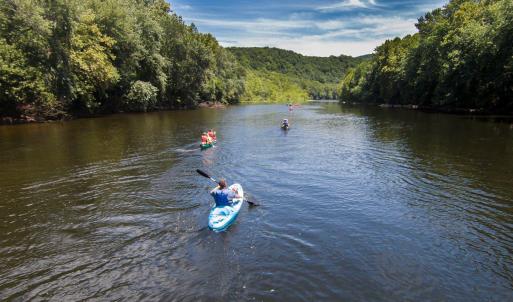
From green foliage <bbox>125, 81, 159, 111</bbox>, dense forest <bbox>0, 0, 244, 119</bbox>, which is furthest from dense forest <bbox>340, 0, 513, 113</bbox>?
dense forest <bbox>0, 0, 244, 119</bbox>

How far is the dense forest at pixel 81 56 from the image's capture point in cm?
3966

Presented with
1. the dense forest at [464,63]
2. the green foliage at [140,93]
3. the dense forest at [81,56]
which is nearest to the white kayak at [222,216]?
the dense forest at [81,56]

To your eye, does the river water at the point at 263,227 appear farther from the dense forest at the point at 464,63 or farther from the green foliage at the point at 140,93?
the green foliage at the point at 140,93

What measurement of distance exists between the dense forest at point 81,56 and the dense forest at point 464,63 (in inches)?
1816

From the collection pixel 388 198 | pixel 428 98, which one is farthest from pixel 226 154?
pixel 428 98

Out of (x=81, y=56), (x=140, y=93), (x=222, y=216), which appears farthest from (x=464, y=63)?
(x=222, y=216)

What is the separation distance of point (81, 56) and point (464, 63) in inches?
2049

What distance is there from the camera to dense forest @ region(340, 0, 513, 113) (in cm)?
4619

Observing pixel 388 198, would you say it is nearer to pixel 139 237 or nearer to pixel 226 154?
pixel 139 237

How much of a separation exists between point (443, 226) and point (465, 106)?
54.2 metres

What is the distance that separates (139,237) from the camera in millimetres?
12547

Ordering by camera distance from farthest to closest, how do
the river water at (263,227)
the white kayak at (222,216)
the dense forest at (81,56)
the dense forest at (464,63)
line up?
the dense forest at (464,63), the dense forest at (81,56), the white kayak at (222,216), the river water at (263,227)

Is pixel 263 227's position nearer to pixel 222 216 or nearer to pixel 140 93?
pixel 222 216

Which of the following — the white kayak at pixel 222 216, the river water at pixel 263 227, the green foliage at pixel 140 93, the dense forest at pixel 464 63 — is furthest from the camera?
the green foliage at pixel 140 93
